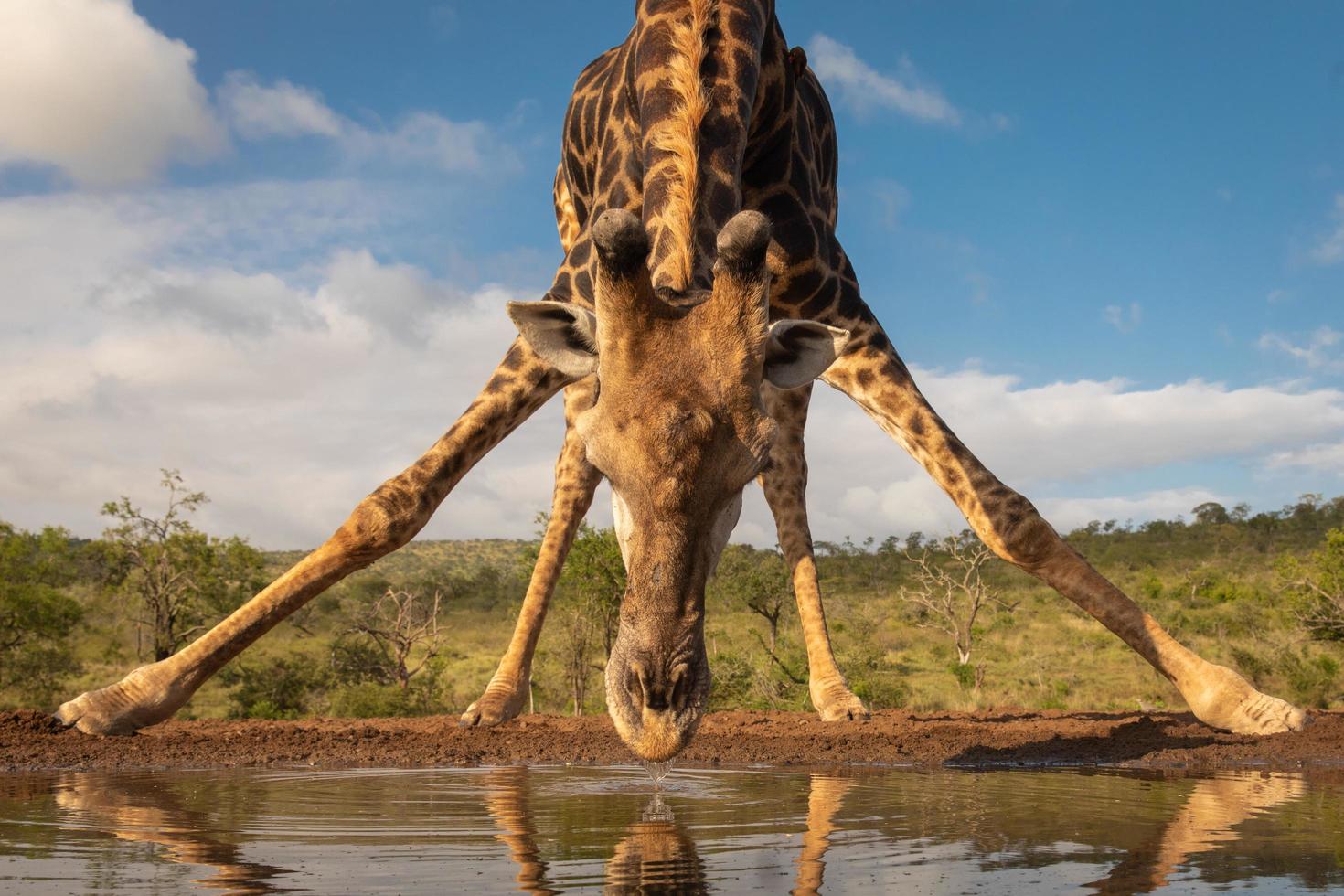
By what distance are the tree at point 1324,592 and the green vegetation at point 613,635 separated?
1.9 inches

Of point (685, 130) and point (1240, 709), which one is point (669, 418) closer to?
point (685, 130)

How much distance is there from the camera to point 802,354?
4.73 meters

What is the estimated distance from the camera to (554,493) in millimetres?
9516

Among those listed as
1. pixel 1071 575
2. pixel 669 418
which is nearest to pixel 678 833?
pixel 669 418

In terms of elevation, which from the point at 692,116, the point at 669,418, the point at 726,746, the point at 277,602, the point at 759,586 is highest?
the point at 692,116

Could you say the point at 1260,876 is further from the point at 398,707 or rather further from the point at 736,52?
the point at 398,707

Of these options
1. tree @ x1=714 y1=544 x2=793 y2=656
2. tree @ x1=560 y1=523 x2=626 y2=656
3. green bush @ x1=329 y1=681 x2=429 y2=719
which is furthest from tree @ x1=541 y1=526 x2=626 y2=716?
tree @ x1=714 y1=544 x2=793 y2=656

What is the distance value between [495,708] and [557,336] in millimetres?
3959


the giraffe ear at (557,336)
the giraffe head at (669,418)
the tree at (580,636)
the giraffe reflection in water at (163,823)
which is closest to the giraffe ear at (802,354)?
the giraffe head at (669,418)

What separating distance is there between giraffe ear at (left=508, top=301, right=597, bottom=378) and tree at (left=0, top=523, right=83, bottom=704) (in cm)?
2151

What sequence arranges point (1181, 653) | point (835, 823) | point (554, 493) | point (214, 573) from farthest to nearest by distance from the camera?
Result: 1. point (214, 573)
2. point (554, 493)
3. point (1181, 653)
4. point (835, 823)

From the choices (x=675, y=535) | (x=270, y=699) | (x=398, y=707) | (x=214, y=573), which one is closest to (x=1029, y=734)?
(x=675, y=535)

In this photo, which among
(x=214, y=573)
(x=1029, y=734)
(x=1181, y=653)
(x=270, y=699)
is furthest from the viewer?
(x=214, y=573)

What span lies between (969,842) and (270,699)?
19.9 meters
